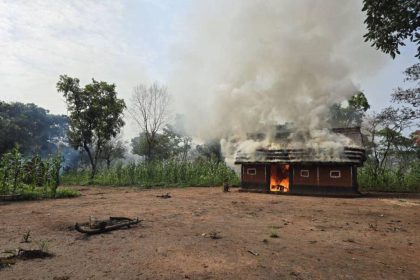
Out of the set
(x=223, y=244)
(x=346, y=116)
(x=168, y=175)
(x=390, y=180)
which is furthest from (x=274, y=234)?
(x=346, y=116)

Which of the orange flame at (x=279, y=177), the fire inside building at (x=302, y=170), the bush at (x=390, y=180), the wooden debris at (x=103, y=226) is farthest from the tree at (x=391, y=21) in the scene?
the bush at (x=390, y=180)

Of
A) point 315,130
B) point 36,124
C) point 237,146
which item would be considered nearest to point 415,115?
point 315,130

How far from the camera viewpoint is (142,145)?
51.7 meters

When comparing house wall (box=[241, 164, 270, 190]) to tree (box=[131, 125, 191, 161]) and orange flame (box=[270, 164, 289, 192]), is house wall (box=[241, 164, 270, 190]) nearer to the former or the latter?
orange flame (box=[270, 164, 289, 192])

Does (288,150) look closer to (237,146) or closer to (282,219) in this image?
(237,146)

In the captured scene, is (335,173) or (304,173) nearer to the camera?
(335,173)

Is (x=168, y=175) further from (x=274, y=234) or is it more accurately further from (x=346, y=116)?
(x=346, y=116)

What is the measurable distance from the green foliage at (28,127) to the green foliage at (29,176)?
20.2 m

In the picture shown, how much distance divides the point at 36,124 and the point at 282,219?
49077 millimetres

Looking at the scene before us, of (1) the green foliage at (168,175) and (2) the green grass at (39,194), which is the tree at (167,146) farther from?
(2) the green grass at (39,194)

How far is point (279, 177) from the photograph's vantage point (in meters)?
23.0

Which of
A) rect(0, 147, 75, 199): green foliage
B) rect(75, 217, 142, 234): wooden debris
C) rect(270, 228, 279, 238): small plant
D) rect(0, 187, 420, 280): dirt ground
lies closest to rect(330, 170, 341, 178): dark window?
rect(0, 187, 420, 280): dirt ground

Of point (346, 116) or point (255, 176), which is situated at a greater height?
point (346, 116)

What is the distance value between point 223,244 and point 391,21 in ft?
22.9
